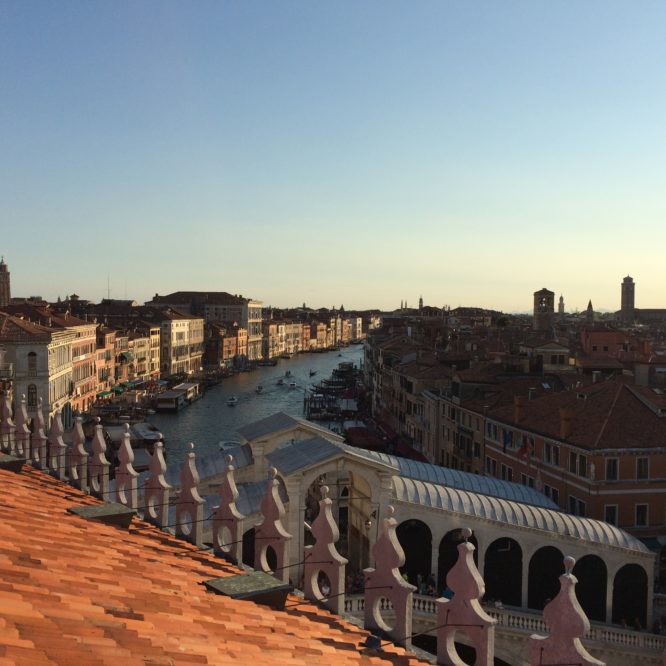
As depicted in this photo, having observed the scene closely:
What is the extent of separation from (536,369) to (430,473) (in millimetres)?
20416

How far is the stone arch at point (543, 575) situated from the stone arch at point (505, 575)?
28 centimetres

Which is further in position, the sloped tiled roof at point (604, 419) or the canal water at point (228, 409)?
the canal water at point (228, 409)

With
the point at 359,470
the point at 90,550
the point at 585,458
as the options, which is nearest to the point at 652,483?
the point at 585,458

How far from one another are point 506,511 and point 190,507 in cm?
1116

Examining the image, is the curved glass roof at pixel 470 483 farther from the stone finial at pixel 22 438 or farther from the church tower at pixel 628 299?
the church tower at pixel 628 299

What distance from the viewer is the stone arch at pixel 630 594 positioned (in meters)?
18.5

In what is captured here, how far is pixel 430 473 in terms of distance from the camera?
21078 mm

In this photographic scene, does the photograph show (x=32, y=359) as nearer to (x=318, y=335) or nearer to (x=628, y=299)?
(x=318, y=335)

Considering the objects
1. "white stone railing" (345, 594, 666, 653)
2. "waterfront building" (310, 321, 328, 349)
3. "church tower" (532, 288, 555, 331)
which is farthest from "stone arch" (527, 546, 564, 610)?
"waterfront building" (310, 321, 328, 349)

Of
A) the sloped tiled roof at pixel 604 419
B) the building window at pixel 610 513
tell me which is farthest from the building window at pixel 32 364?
the building window at pixel 610 513

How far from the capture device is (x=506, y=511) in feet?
57.2

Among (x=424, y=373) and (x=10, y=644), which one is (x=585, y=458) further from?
(x=10, y=644)

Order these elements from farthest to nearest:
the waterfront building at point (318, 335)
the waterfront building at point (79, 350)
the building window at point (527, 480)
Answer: the waterfront building at point (318, 335) → the waterfront building at point (79, 350) → the building window at point (527, 480)

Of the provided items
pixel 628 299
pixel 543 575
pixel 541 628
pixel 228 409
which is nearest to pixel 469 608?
pixel 541 628
